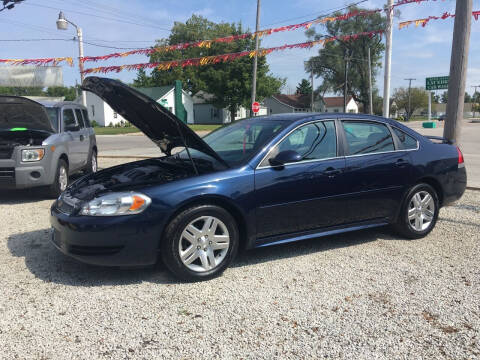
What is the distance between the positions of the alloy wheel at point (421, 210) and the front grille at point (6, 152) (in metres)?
5.81

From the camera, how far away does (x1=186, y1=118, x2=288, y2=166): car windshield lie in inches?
160

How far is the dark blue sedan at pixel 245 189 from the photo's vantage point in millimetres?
3428

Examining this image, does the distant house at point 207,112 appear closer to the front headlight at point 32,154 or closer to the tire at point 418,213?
the front headlight at point 32,154

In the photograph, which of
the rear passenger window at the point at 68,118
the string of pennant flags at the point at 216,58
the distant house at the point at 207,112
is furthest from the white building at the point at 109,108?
the rear passenger window at the point at 68,118

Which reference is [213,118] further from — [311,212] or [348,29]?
[311,212]

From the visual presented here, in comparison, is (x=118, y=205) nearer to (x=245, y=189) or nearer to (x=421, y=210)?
(x=245, y=189)

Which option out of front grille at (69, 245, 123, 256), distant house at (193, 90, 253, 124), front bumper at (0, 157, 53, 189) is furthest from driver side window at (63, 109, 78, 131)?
distant house at (193, 90, 253, 124)

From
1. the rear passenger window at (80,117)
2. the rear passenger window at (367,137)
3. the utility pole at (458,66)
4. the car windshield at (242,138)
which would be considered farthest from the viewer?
the rear passenger window at (80,117)

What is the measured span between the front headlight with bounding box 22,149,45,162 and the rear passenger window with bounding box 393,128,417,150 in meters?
5.32

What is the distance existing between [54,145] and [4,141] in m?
0.74

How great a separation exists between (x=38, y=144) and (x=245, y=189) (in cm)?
453

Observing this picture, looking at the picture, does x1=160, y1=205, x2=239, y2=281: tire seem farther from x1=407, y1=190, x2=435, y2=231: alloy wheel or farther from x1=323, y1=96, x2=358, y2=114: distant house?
x1=323, y1=96, x2=358, y2=114: distant house

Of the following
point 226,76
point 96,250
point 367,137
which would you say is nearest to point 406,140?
point 367,137

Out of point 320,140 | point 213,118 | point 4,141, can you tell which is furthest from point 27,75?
point 213,118
